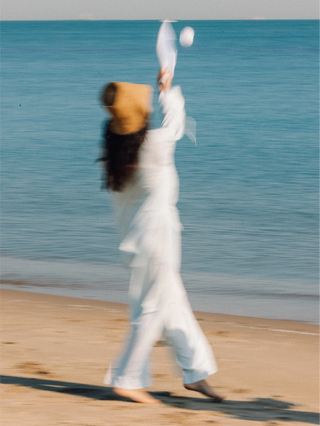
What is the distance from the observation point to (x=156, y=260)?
3139 mm

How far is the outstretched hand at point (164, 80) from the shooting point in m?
3.10

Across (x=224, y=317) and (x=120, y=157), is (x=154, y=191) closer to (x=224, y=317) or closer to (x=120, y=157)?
(x=120, y=157)

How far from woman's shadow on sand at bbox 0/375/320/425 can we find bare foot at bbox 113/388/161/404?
10cm

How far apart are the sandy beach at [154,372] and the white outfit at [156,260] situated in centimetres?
19

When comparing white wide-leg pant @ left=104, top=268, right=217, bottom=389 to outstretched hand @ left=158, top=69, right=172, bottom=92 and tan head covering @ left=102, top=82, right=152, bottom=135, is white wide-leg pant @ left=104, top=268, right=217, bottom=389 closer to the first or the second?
tan head covering @ left=102, top=82, right=152, bottom=135

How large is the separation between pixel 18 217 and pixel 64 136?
11140 mm

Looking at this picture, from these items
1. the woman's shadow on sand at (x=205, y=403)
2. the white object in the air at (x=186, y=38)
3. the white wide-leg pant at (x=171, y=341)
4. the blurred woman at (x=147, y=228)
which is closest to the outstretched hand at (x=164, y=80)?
the blurred woman at (x=147, y=228)

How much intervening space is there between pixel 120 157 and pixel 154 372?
1.43 m

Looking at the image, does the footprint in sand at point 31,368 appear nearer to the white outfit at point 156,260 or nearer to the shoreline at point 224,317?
the white outfit at point 156,260

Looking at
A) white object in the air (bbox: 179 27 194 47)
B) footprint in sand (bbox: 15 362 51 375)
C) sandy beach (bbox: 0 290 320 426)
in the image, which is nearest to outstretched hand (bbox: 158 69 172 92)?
white object in the air (bbox: 179 27 194 47)

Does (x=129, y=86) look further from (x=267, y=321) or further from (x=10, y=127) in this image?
(x=10, y=127)

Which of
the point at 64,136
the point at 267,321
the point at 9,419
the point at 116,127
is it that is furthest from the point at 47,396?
the point at 64,136

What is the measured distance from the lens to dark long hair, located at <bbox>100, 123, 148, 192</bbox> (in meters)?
3.04

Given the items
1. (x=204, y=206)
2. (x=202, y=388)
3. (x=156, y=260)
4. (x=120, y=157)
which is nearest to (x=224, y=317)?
(x=202, y=388)
